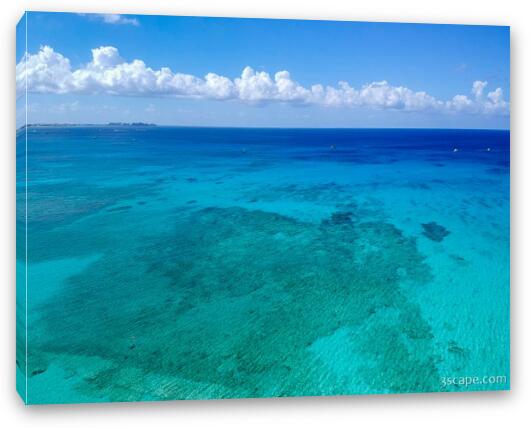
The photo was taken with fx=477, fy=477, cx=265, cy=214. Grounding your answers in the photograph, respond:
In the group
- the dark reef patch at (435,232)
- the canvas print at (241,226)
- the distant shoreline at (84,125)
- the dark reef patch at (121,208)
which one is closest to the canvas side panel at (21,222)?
the canvas print at (241,226)

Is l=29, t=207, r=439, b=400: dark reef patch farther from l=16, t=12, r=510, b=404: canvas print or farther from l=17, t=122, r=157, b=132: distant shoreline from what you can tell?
l=17, t=122, r=157, b=132: distant shoreline

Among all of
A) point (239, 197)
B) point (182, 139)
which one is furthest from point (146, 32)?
point (239, 197)

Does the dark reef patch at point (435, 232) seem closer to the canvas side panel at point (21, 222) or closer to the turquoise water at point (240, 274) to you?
the turquoise water at point (240, 274)

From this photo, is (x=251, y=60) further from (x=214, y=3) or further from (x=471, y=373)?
(x=471, y=373)

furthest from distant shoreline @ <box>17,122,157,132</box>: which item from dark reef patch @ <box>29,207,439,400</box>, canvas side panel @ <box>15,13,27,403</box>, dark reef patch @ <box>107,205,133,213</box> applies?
dark reef patch @ <box>29,207,439,400</box>

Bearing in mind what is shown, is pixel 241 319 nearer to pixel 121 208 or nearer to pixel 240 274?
pixel 240 274

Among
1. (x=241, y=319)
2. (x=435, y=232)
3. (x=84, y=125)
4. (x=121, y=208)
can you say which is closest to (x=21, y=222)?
(x=84, y=125)
